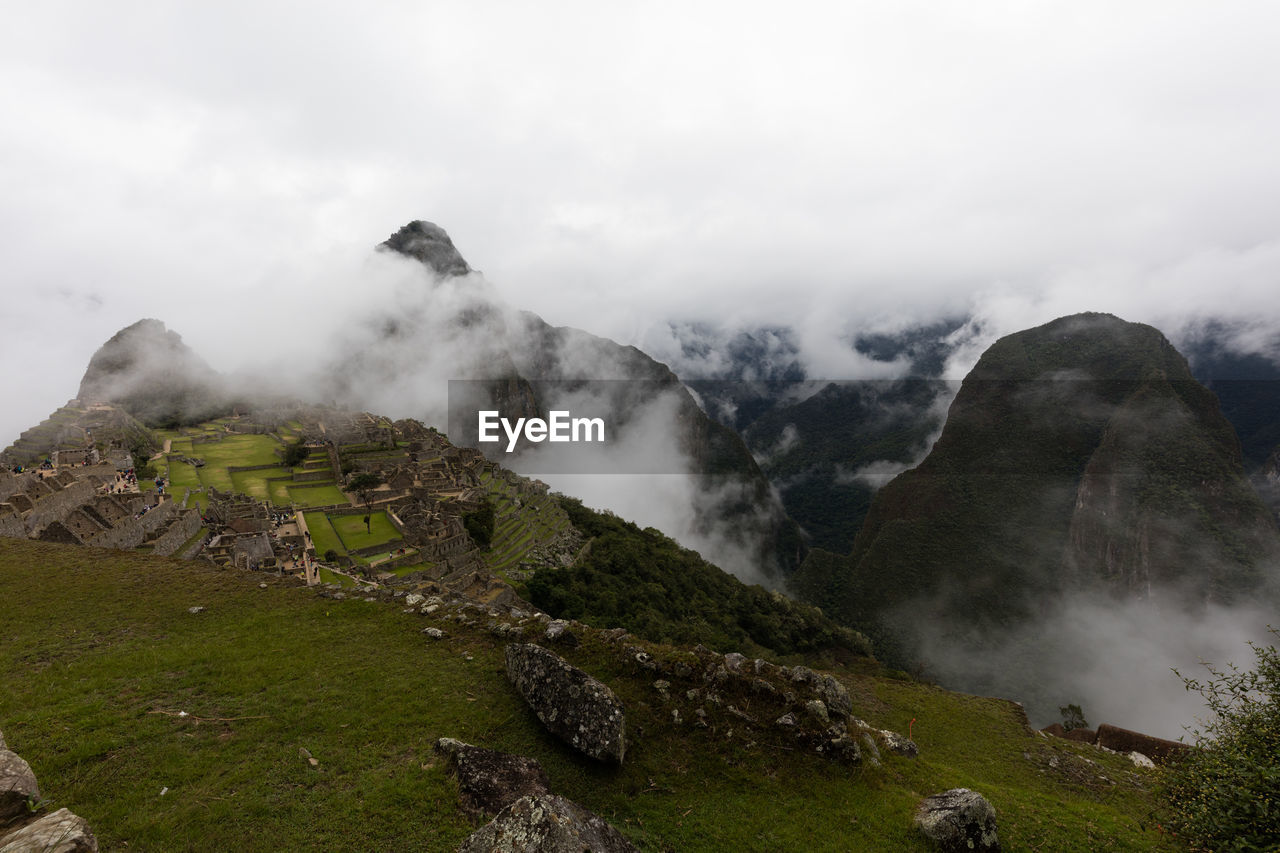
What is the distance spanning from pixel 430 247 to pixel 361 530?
569 ft

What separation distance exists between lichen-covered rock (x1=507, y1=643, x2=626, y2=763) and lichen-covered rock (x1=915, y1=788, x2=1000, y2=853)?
6747 mm

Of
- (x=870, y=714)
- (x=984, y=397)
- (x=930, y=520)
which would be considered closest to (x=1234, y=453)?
(x=984, y=397)

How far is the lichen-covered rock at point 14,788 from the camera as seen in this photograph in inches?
244

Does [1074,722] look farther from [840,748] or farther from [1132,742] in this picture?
[840,748]

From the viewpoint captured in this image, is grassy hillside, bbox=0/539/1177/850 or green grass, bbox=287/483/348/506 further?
green grass, bbox=287/483/348/506

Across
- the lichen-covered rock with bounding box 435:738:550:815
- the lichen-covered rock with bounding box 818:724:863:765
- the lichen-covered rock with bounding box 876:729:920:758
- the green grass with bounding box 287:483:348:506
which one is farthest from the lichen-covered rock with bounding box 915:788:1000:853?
the green grass with bounding box 287:483:348:506

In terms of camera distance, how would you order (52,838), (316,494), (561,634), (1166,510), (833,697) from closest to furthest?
1. (52,838)
2. (833,697)
3. (561,634)
4. (316,494)
5. (1166,510)

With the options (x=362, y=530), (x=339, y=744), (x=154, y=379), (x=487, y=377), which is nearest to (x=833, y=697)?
(x=339, y=744)

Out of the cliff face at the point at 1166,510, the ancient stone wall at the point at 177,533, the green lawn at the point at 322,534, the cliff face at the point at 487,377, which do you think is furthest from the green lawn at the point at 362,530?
the cliff face at the point at 1166,510

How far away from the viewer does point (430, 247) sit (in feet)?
604

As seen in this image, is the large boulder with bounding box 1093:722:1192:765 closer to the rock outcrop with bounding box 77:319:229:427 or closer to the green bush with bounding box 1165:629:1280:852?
the green bush with bounding box 1165:629:1280:852

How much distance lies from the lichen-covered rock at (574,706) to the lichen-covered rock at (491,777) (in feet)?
3.57

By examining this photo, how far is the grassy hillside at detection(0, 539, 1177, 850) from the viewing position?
8.52 m

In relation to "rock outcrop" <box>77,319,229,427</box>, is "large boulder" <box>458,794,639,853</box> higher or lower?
lower
